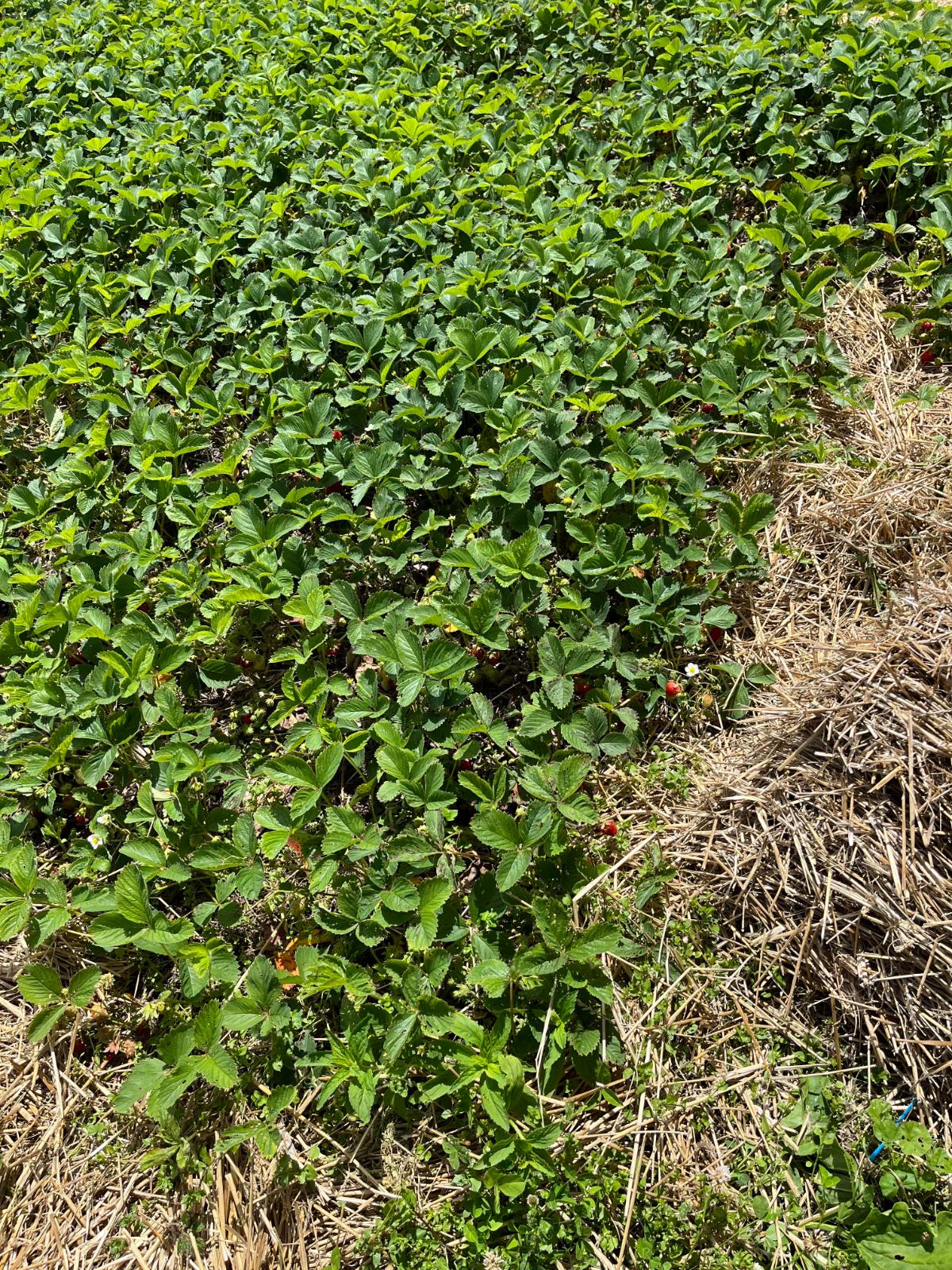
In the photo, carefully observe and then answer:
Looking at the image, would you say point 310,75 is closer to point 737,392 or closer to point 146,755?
point 737,392

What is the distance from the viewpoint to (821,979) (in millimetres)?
2096

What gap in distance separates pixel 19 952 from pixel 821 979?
2102mm

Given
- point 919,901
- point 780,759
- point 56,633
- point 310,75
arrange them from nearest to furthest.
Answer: point 919,901, point 780,759, point 56,633, point 310,75

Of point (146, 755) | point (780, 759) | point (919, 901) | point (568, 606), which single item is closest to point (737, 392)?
point (568, 606)

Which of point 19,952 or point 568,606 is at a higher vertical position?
point 568,606

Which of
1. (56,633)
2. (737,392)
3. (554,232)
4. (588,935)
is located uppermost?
(554,232)

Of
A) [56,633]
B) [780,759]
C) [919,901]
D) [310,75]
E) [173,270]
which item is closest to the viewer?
[919,901]

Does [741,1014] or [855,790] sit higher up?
[855,790]

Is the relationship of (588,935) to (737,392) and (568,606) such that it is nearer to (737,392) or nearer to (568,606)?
(568,606)

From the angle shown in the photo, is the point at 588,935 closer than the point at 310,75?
Yes

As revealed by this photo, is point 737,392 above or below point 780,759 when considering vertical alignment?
above

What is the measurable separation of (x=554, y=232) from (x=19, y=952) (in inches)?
115

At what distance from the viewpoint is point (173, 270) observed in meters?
3.64

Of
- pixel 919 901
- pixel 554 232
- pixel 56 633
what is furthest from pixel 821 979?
pixel 554 232
